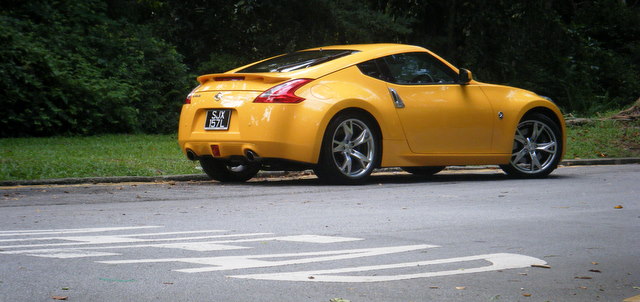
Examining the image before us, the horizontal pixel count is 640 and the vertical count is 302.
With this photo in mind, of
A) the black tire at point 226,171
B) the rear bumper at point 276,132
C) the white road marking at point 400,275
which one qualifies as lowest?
the black tire at point 226,171

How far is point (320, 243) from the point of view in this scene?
284 inches

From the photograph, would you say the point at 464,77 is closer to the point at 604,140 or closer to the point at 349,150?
the point at 349,150

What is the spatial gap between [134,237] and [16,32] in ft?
43.7

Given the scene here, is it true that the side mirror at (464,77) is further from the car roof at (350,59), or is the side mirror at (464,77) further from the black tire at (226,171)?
the black tire at (226,171)

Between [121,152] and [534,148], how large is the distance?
592cm

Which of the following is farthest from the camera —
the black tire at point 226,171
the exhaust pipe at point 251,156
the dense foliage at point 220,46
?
the dense foliage at point 220,46

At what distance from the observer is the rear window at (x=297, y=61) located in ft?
39.5

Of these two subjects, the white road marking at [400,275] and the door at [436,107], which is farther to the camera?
the door at [436,107]

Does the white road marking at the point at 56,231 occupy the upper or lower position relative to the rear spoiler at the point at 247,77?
lower

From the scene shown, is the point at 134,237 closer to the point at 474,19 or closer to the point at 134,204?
the point at 134,204

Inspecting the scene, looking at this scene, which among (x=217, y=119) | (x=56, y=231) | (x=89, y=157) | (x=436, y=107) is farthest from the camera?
(x=89, y=157)

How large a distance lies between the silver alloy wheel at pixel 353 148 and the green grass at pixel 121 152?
2.29 meters

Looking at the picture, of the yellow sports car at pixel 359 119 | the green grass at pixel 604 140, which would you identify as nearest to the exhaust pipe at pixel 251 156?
the yellow sports car at pixel 359 119

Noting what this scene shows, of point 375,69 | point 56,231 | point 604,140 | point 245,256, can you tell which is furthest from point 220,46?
point 245,256
